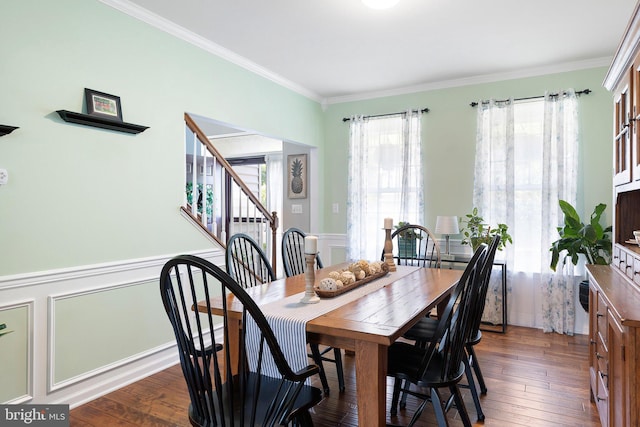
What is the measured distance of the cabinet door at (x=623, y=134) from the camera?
2416 mm

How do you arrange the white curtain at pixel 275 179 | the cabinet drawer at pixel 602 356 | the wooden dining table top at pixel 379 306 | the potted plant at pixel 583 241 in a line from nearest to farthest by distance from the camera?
the wooden dining table top at pixel 379 306 → the cabinet drawer at pixel 602 356 → the potted plant at pixel 583 241 → the white curtain at pixel 275 179

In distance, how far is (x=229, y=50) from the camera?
149 inches

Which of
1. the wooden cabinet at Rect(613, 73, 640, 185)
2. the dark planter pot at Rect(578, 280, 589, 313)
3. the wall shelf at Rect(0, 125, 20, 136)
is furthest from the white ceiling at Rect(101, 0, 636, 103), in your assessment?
the dark planter pot at Rect(578, 280, 589, 313)

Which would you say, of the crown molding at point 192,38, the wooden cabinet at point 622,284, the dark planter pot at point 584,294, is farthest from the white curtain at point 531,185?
the crown molding at point 192,38

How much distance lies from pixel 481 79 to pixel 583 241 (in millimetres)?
1966

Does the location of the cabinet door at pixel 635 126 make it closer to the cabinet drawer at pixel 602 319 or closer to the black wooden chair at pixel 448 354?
the cabinet drawer at pixel 602 319

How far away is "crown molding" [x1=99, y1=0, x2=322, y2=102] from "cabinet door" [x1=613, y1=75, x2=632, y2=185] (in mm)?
3016

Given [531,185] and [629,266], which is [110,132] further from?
[531,185]

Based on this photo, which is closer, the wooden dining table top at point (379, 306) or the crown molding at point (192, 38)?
the wooden dining table top at point (379, 306)

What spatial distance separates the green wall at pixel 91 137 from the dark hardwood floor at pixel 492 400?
35.8 inches

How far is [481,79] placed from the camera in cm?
454

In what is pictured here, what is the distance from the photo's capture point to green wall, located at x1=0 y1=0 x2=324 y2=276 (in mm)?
2338

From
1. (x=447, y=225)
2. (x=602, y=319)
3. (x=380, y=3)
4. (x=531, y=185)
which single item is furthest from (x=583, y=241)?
(x=380, y=3)

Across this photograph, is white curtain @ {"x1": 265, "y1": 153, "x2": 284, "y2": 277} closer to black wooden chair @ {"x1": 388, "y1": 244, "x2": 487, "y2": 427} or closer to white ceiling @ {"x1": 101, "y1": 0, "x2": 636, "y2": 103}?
white ceiling @ {"x1": 101, "y1": 0, "x2": 636, "y2": 103}
